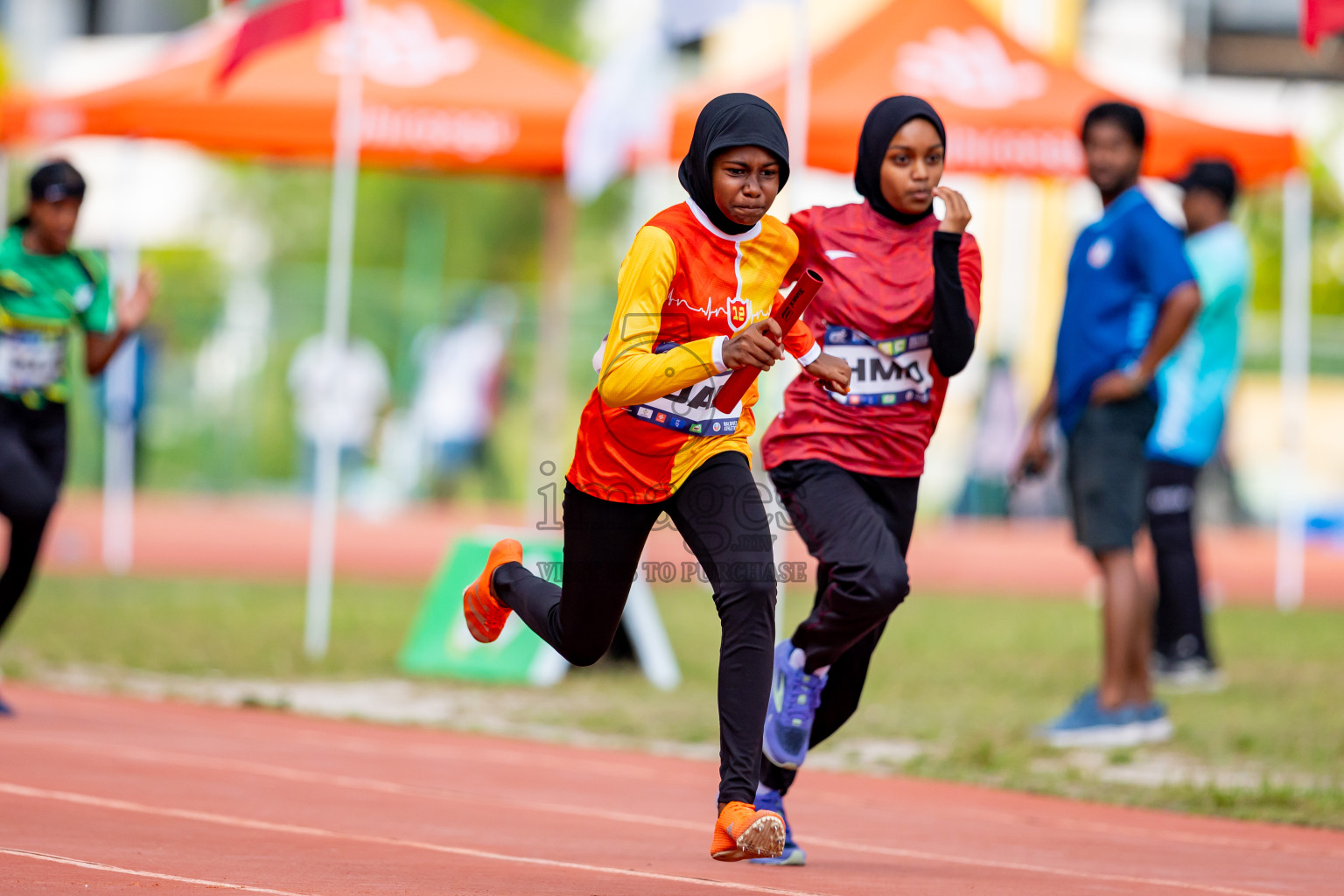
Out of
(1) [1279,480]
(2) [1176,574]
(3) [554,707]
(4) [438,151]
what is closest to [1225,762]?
(2) [1176,574]

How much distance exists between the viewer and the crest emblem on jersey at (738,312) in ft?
15.4

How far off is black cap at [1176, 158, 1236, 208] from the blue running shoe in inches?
219

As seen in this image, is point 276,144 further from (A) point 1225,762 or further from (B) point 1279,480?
(B) point 1279,480

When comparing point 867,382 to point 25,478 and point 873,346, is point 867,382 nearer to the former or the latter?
point 873,346

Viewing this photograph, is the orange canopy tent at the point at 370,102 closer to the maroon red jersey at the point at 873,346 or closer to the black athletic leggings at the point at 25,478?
the black athletic leggings at the point at 25,478

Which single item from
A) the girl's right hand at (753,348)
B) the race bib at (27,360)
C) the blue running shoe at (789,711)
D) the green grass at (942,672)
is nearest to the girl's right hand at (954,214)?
the girl's right hand at (753,348)

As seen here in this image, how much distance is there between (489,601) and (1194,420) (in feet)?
17.5

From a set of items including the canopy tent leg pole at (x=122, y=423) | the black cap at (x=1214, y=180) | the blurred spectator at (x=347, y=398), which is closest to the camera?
the black cap at (x=1214, y=180)

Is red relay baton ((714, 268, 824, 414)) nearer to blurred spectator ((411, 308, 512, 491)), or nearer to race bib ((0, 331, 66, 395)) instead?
race bib ((0, 331, 66, 395))

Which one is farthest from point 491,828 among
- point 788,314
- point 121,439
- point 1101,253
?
point 121,439

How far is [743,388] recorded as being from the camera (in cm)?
469

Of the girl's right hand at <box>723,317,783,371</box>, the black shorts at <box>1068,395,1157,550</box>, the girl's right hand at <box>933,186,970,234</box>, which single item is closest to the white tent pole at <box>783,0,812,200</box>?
the black shorts at <box>1068,395,1157,550</box>

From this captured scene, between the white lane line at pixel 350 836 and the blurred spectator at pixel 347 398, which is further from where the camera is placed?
the blurred spectator at pixel 347 398

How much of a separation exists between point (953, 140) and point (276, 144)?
4.84 m
